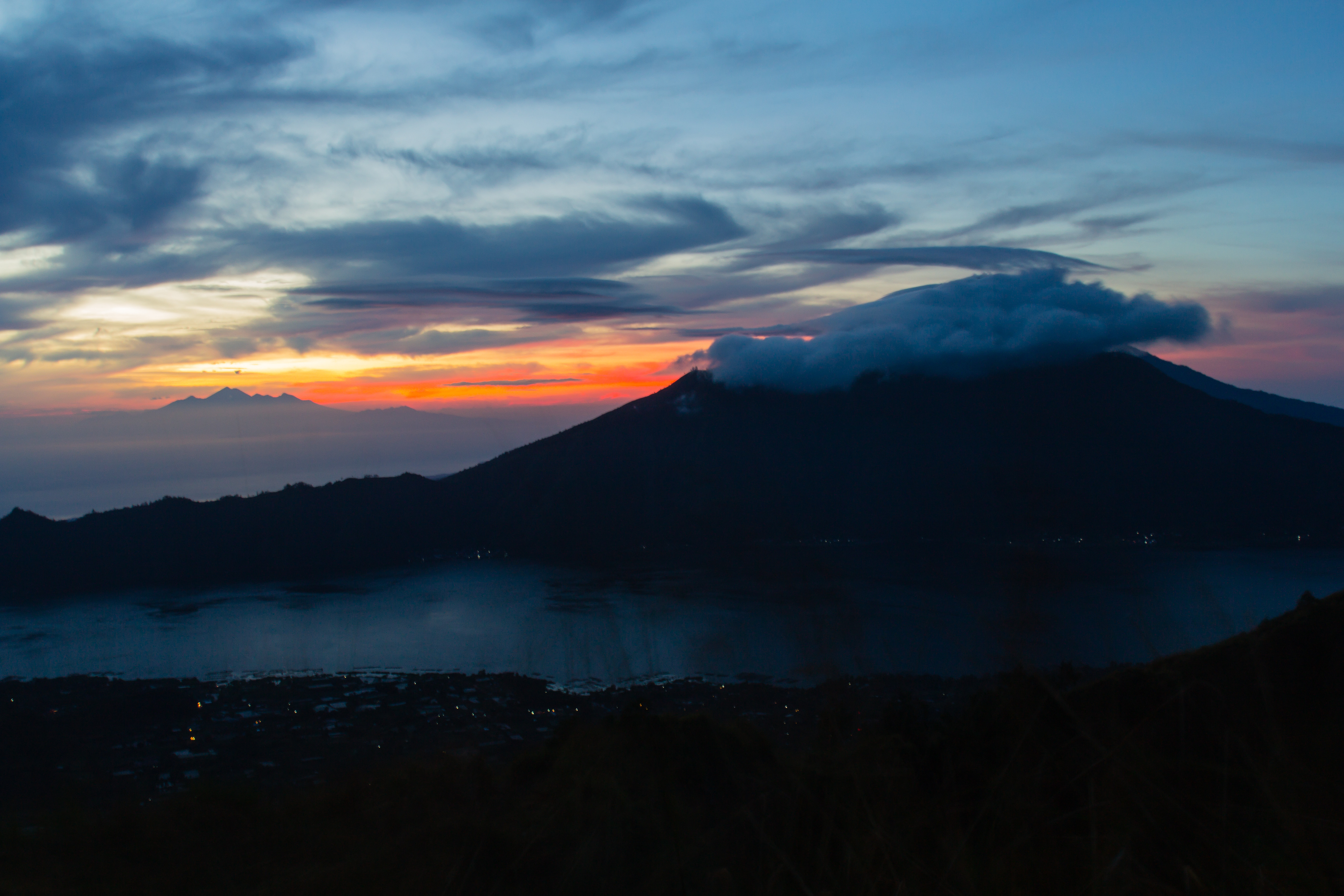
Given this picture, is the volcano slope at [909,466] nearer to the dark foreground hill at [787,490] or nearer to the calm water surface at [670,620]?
the dark foreground hill at [787,490]

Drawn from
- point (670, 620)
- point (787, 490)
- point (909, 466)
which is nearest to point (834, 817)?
point (670, 620)

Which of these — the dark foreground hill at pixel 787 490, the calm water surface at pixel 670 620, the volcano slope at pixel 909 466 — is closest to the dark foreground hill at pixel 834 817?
the calm water surface at pixel 670 620

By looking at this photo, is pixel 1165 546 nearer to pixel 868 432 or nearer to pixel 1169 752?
pixel 868 432

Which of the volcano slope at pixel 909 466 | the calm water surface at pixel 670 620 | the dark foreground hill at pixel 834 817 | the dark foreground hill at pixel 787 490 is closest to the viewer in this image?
the dark foreground hill at pixel 834 817

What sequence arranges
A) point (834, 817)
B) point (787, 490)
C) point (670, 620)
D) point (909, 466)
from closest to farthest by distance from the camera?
point (834, 817), point (670, 620), point (787, 490), point (909, 466)

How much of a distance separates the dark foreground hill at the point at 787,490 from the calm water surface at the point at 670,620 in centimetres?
663

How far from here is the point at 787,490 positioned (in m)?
55.1

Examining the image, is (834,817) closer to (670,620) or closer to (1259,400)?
(670,620)

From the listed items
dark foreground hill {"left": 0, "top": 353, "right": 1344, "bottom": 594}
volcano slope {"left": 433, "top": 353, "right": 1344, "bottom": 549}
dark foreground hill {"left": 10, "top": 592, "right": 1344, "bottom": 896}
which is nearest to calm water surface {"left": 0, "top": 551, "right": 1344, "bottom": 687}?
dark foreground hill {"left": 10, "top": 592, "right": 1344, "bottom": 896}

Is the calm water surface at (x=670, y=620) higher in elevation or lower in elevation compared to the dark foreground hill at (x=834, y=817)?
lower

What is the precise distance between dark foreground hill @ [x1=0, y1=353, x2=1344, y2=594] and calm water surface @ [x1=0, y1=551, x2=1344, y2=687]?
21.7 ft

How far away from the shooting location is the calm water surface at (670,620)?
2123 millimetres

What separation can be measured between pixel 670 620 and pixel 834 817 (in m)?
24.3

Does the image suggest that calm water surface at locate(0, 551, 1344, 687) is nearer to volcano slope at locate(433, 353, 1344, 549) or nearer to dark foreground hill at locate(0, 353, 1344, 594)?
dark foreground hill at locate(0, 353, 1344, 594)
